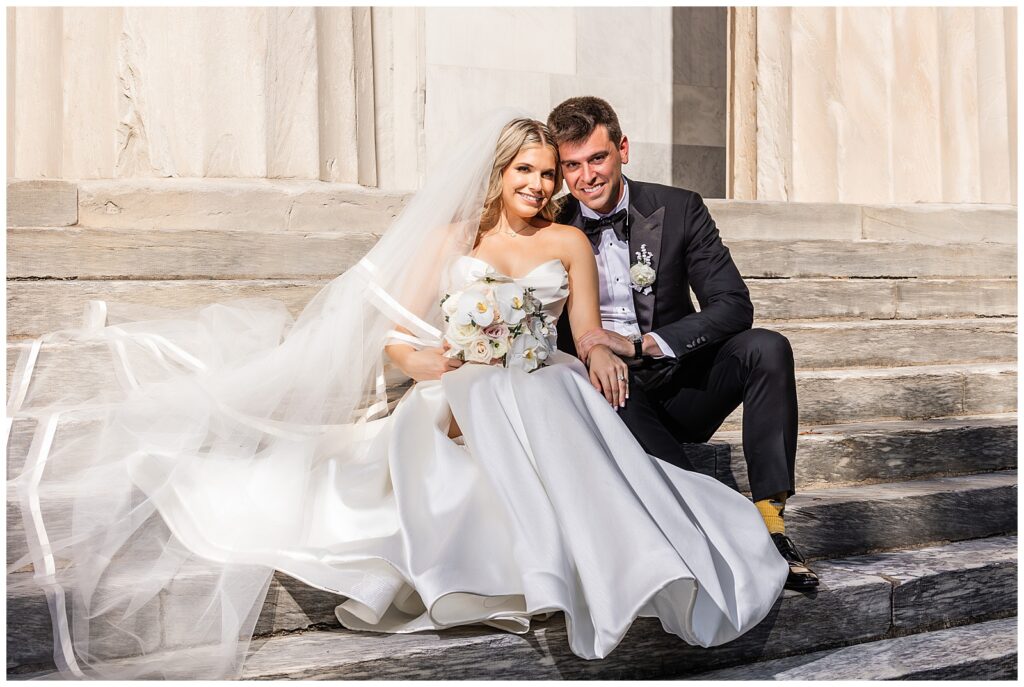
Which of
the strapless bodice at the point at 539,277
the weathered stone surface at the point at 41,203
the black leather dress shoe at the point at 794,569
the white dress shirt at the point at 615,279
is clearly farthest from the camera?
the weathered stone surface at the point at 41,203

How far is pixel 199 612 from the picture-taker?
8.34 ft

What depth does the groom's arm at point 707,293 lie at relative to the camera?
344 centimetres

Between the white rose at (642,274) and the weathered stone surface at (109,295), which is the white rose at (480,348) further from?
the weathered stone surface at (109,295)

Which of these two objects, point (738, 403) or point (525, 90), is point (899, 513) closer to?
point (738, 403)

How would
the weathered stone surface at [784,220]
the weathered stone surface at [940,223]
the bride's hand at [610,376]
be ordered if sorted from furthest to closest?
the weathered stone surface at [940,223]
the weathered stone surface at [784,220]
the bride's hand at [610,376]

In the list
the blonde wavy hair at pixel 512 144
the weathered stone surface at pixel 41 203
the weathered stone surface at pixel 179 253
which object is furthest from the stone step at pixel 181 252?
the blonde wavy hair at pixel 512 144

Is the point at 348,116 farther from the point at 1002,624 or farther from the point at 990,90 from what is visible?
the point at 990,90

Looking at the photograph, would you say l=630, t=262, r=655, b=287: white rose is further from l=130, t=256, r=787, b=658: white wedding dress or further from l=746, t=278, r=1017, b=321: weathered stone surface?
l=746, t=278, r=1017, b=321: weathered stone surface

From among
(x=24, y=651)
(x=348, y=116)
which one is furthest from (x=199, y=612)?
(x=348, y=116)

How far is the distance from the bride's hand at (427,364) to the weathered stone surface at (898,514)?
136 cm

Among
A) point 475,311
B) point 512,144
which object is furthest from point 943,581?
point 512,144

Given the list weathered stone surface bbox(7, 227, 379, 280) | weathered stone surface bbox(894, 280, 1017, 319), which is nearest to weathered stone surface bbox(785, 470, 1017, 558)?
weathered stone surface bbox(894, 280, 1017, 319)

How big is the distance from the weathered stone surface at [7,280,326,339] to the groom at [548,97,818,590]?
1.46 m

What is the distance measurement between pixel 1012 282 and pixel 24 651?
19.3ft
